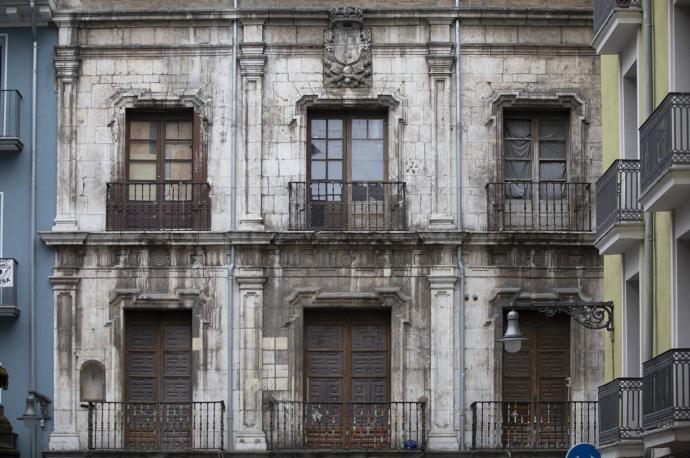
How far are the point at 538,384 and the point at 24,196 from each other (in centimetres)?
965

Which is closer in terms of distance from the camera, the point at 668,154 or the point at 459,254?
the point at 668,154

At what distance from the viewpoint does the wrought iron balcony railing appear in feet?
84.4

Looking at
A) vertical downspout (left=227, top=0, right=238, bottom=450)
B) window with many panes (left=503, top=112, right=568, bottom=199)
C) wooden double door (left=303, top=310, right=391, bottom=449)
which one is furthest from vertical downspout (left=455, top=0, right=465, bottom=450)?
vertical downspout (left=227, top=0, right=238, bottom=450)

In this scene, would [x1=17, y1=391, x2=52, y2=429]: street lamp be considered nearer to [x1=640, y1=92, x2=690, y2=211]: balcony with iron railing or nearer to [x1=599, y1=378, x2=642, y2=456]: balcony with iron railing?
[x1=599, y1=378, x2=642, y2=456]: balcony with iron railing

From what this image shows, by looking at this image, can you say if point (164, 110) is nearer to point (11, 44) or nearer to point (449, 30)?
point (11, 44)

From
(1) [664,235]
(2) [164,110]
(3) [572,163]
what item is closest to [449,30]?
(3) [572,163]

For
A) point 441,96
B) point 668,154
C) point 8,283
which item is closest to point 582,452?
point 668,154

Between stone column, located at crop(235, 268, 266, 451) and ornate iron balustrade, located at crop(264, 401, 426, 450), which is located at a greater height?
stone column, located at crop(235, 268, 266, 451)

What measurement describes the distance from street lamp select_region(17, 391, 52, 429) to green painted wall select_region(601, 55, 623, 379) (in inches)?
361

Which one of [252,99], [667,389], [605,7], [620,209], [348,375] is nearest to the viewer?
[667,389]

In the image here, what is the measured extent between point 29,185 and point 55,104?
152 cm

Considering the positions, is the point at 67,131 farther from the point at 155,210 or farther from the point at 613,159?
the point at 613,159

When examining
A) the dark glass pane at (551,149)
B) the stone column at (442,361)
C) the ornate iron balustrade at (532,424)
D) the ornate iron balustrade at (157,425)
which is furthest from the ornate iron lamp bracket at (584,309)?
the ornate iron balustrade at (157,425)

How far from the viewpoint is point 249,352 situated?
108 feet
